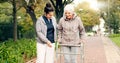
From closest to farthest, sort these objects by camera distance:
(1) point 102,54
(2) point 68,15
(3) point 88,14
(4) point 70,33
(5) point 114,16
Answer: (2) point 68,15 < (4) point 70,33 < (1) point 102,54 < (5) point 114,16 < (3) point 88,14

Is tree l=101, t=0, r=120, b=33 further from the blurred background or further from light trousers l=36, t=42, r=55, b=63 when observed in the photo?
light trousers l=36, t=42, r=55, b=63

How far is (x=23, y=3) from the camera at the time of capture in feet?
68.6

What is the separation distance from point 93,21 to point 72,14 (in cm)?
8446

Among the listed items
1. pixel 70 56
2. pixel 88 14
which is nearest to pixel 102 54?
pixel 70 56

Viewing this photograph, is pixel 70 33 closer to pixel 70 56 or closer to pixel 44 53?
pixel 70 56

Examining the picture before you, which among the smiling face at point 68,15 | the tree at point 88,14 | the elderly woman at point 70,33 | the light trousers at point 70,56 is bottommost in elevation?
the tree at point 88,14

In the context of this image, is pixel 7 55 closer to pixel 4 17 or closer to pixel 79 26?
pixel 79 26

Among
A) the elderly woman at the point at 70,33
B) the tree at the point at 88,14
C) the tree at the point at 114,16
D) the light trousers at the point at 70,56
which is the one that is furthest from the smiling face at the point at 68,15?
the tree at the point at 88,14

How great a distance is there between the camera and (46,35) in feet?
27.2

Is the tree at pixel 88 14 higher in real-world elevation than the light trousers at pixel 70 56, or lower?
lower

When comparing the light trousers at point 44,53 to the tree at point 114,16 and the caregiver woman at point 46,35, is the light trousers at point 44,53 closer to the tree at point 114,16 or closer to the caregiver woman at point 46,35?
the caregiver woman at point 46,35

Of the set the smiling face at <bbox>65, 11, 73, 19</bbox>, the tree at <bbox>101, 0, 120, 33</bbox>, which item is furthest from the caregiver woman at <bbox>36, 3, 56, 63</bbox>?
the tree at <bbox>101, 0, 120, 33</bbox>

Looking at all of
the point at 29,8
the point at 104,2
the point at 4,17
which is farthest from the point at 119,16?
the point at 29,8

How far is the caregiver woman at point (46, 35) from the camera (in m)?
8.23
